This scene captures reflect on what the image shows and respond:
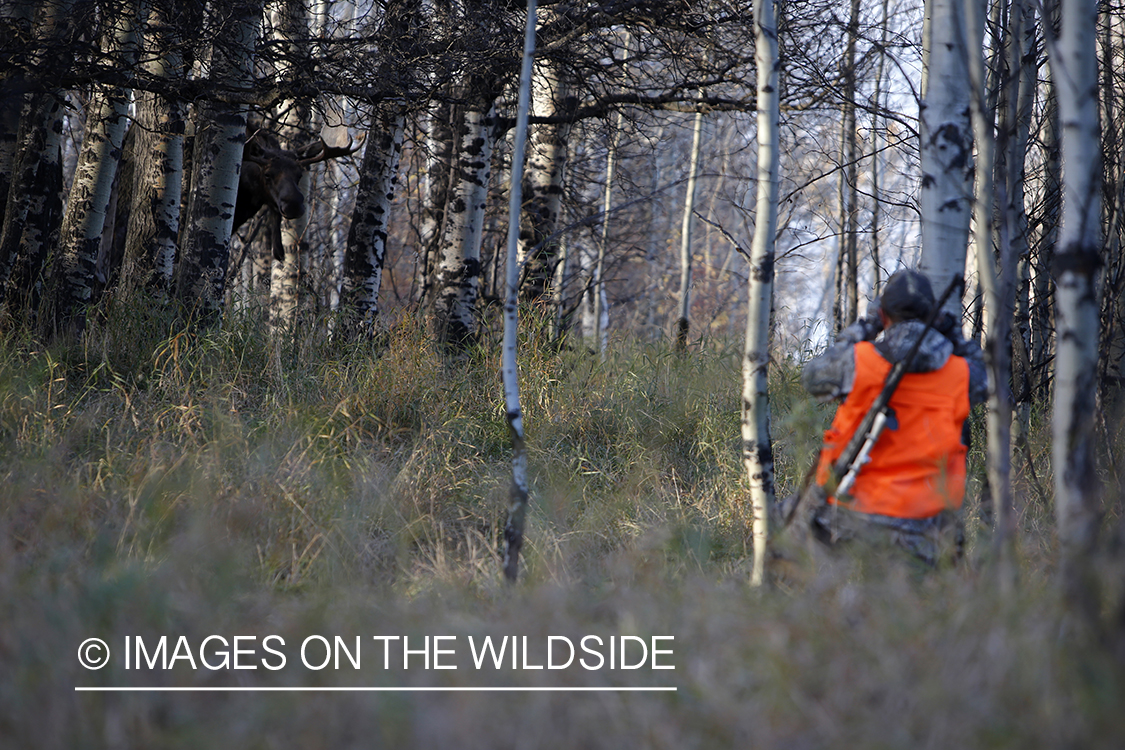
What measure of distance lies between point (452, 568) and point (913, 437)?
2.40 metres

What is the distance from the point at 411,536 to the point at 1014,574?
10.2 ft

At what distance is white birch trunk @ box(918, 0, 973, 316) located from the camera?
11.8 ft

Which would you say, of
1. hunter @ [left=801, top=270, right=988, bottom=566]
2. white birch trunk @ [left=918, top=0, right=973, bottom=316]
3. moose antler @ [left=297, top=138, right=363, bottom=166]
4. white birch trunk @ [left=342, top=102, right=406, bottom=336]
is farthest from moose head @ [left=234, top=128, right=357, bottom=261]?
hunter @ [left=801, top=270, right=988, bottom=566]

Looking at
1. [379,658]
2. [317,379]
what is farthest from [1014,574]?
[317,379]

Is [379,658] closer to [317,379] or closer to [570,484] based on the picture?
[570,484]

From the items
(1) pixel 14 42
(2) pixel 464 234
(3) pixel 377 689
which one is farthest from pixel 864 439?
(1) pixel 14 42

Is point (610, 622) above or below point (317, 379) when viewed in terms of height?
below

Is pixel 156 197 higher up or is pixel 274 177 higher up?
pixel 274 177

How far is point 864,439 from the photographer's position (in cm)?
315

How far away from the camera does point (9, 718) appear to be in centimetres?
206

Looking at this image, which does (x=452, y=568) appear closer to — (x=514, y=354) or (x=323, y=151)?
(x=514, y=354)

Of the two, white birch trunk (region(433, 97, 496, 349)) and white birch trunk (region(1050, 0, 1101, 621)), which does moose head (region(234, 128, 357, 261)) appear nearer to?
white birch trunk (region(433, 97, 496, 349))

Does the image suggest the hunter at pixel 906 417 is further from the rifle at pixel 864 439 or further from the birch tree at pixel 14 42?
the birch tree at pixel 14 42

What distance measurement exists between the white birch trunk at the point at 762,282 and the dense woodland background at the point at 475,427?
0.30 ft
